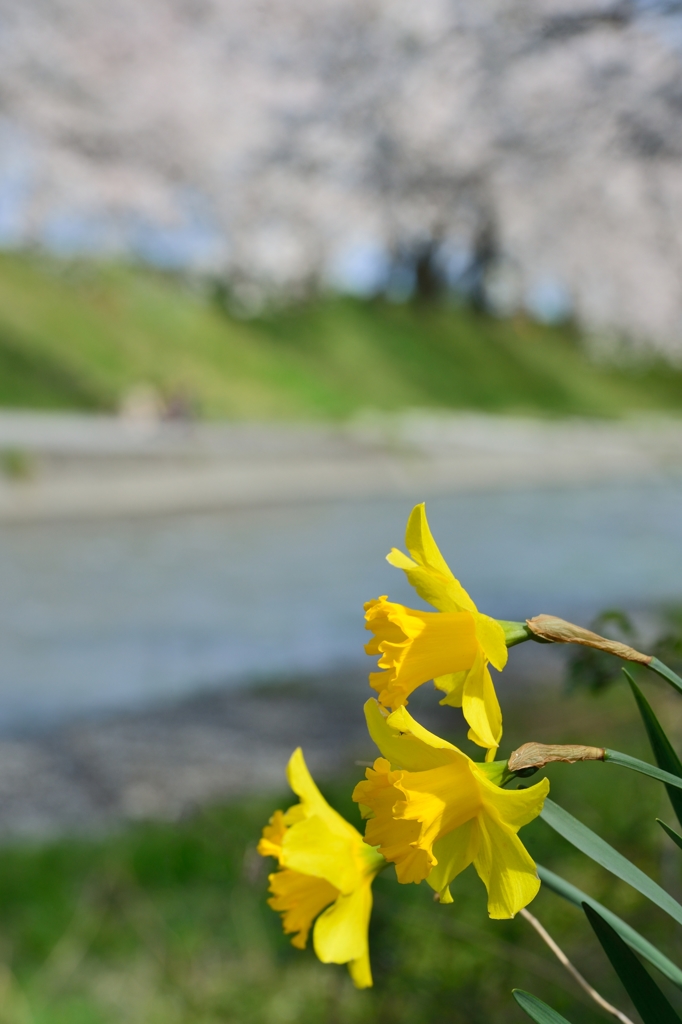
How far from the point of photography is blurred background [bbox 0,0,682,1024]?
6.91 feet

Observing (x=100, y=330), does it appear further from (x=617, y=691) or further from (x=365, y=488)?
(x=617, y=691)

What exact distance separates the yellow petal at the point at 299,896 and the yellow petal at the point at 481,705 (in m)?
0.15

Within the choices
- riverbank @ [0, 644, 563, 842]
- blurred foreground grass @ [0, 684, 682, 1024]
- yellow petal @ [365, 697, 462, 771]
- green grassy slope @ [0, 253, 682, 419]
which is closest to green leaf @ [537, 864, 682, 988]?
yellow petal @ [365, 697, 462, 771]

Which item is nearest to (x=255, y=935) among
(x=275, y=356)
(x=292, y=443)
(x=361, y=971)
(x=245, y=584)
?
(x=361, y=971)

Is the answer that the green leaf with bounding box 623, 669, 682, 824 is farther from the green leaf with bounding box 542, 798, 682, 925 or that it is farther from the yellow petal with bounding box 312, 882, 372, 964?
the yellow petal with bounding box 312, 882, 372, 964

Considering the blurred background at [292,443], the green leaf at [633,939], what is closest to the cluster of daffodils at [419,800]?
the green leaf at [633,939]

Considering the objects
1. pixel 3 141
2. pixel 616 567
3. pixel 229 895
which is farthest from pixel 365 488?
pixel 229 895

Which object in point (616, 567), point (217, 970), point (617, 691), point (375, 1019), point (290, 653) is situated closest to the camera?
point (375, 1019)

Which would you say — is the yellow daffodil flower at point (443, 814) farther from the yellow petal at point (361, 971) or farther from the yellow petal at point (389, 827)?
the yellow petal at point (361, 971)

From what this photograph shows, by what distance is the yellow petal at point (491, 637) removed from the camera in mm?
508

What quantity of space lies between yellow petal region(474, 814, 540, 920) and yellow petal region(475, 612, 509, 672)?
0.09 metres

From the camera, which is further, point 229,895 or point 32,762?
point 32,762

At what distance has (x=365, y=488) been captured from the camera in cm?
1292

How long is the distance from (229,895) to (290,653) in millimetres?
3375
